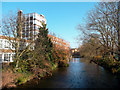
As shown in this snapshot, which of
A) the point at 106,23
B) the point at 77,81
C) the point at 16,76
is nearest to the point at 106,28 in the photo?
the point at 106,23

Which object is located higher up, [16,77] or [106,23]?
[106,23]

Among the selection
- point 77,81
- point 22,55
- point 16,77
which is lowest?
point 77,81

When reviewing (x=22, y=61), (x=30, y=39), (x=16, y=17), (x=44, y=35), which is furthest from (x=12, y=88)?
(x=44, y=35)

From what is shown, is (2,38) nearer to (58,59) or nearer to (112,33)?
(58,59)

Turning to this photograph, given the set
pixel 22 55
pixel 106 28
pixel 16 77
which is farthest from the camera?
pixel 106 28

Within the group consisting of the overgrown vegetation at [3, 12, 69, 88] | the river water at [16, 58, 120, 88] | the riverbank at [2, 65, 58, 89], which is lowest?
the river water at [16, 58, 120, 88]

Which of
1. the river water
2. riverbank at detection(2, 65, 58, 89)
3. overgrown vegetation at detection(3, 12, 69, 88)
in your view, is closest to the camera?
riverbank at detection(2, 65, 58, 89)

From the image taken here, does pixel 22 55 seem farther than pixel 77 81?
Yes

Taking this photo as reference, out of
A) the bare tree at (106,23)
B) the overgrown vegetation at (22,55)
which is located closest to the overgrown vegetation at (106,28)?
the bare tree at (106,23)

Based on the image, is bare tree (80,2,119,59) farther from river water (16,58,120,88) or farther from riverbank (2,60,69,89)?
riverbank (2,60,69,89)

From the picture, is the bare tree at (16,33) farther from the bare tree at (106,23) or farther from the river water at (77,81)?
the bare tree at (106,23)

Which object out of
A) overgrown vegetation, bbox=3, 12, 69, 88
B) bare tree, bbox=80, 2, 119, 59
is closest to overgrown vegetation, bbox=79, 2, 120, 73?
bare tree, bbox=80, 2, 119, 59

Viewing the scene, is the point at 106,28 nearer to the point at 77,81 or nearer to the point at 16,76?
the point at 77,81

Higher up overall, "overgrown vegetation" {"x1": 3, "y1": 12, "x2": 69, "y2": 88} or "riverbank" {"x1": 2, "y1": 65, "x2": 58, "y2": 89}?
"overgrown vegetation" {"x1": 3, "y1": 12, "x2": 69, "y2": 88}
